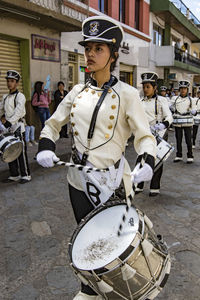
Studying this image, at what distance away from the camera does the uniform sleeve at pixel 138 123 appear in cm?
217

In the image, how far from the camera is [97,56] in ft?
7.27

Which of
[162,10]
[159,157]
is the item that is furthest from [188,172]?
[162,10]

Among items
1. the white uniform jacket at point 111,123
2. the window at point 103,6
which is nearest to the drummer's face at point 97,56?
the white uniform jacket at point 111,123

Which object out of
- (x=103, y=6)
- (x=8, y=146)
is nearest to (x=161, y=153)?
(x=8, y=146)

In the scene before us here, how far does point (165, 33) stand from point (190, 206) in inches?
862

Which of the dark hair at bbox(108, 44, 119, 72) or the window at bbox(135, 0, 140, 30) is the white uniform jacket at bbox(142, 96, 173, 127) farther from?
the window at bbox(135, 0, 140, 30)

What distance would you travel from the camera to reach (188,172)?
7207 mm

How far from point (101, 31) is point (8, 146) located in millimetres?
3426

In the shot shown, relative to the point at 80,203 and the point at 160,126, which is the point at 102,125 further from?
the point at 160,126

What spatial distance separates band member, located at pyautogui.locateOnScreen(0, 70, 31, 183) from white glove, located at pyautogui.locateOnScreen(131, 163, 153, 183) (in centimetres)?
429

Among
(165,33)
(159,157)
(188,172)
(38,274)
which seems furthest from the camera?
(165,33)

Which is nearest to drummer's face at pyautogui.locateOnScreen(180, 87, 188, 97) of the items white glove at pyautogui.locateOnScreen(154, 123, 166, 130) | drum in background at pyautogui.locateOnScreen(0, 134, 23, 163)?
white glove at pyautogui.locateOnScreen(154, 123, 166, 130)

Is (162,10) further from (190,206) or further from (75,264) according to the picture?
(75,264)

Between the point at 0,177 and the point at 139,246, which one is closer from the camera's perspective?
the point at 139,246
